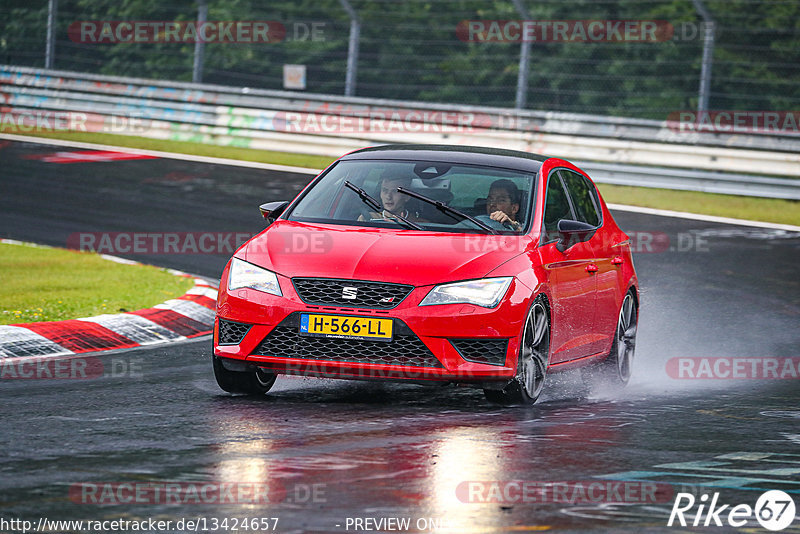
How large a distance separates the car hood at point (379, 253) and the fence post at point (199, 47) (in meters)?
16.9

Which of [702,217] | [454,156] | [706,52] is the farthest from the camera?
Answer: [706,52]

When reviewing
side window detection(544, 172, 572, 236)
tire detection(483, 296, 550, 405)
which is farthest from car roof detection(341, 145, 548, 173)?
tire detection(483, 296, 550, 405)

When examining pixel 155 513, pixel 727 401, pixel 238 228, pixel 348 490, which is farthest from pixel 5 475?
pixel 238 228

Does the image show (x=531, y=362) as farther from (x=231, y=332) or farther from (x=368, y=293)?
(x=231, y=332)

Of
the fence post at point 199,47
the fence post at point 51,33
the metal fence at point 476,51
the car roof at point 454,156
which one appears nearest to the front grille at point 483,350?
the car roof at point 454,156

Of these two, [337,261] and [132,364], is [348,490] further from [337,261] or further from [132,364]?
[132,364]

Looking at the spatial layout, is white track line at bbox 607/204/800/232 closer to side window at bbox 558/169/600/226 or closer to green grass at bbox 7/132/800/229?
green grass at bbox 7/132/800/229

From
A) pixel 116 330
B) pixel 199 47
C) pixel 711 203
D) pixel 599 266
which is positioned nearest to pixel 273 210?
pixel 116 330

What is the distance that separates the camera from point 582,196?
9844 millimetres

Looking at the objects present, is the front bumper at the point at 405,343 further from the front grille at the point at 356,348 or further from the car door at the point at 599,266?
the car door at the point at 599,266

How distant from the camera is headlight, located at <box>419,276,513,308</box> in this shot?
7539 millimetres

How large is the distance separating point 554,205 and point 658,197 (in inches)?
480

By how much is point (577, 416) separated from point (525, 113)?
14.6 m

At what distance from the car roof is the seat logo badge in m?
1.71
